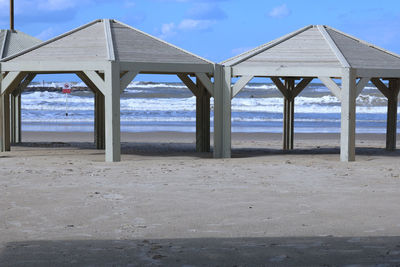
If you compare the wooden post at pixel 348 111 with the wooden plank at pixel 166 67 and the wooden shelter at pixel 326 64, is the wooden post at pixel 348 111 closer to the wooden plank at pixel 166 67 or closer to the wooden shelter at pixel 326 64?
the wooden shelter at pixel 326 64

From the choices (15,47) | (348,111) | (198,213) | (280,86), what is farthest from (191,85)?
(198,213)

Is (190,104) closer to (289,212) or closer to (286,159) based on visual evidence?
(286,159)

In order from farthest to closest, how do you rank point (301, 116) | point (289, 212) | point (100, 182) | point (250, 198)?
point (301, 116) < point (100, 182) < point (250, 198) < point (289, 212)

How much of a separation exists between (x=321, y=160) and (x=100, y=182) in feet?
18.3

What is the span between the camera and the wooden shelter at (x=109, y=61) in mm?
12125

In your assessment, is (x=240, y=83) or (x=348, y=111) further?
(x=240, y=83)

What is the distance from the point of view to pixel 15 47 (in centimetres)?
1592

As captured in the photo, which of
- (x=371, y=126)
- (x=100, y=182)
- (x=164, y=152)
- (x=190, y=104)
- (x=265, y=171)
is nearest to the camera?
(x=100, y=182)

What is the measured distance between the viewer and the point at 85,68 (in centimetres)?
1227

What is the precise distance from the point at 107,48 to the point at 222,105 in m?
2.66

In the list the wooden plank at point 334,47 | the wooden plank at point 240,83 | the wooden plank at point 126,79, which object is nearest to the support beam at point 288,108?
the wooden plank at point 334,47

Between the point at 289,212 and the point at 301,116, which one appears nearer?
the point at 289,212

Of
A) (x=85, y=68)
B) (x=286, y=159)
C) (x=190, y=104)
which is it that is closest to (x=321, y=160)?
(x=286, y=159)

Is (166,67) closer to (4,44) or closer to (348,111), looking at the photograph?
(348,111)
